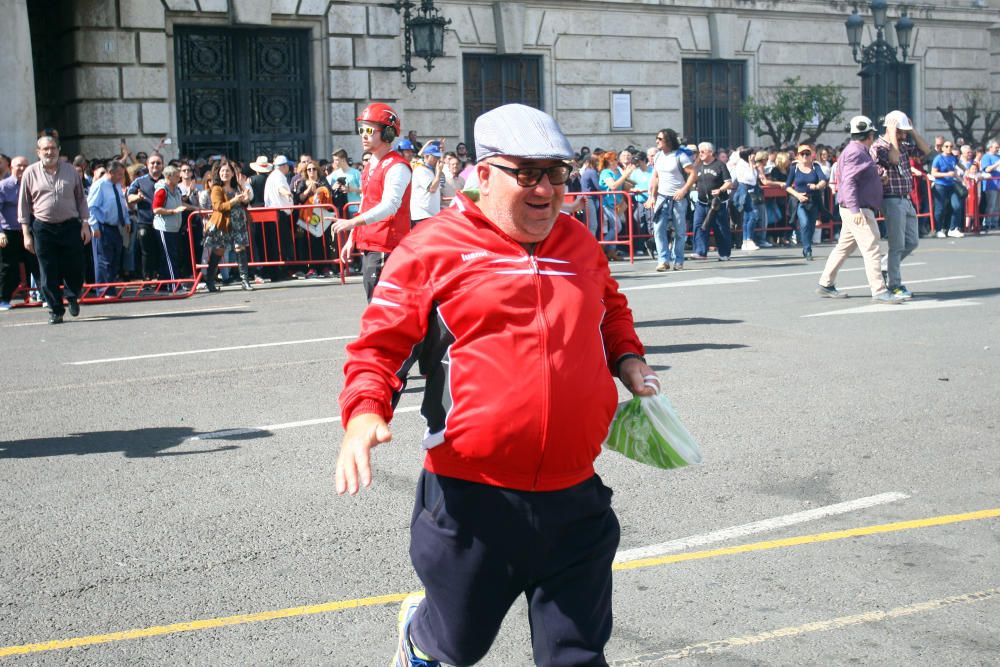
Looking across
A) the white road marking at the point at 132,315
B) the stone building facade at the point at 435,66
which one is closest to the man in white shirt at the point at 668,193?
the white road marking at the point at 132,315

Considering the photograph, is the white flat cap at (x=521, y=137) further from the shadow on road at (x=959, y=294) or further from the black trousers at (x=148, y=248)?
the black trousers at (x=148, y=248)

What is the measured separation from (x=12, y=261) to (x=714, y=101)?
22046mm

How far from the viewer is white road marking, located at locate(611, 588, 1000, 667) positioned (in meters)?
4.21

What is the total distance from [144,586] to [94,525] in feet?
3.28

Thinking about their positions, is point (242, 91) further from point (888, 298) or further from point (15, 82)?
point (888, 298)

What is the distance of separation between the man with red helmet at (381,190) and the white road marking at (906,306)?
545 cm

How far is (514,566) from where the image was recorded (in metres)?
3.24

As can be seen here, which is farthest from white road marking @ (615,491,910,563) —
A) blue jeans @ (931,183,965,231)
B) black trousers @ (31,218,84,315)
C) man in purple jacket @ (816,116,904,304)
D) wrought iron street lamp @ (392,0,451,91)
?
wrought iron street lamp @ (392,0,451,91)

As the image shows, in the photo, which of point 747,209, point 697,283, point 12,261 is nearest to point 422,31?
point 747,209

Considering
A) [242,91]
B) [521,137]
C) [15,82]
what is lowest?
[521,137]

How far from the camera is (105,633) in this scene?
14.9ft

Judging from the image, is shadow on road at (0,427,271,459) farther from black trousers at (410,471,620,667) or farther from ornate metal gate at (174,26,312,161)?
ornate metal gate at (174,26,312,161)

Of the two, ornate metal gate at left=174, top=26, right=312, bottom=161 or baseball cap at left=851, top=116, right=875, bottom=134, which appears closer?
baseball cap at left=851, top=116, right=875, bottom=134

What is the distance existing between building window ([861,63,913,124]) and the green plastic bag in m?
35.2
